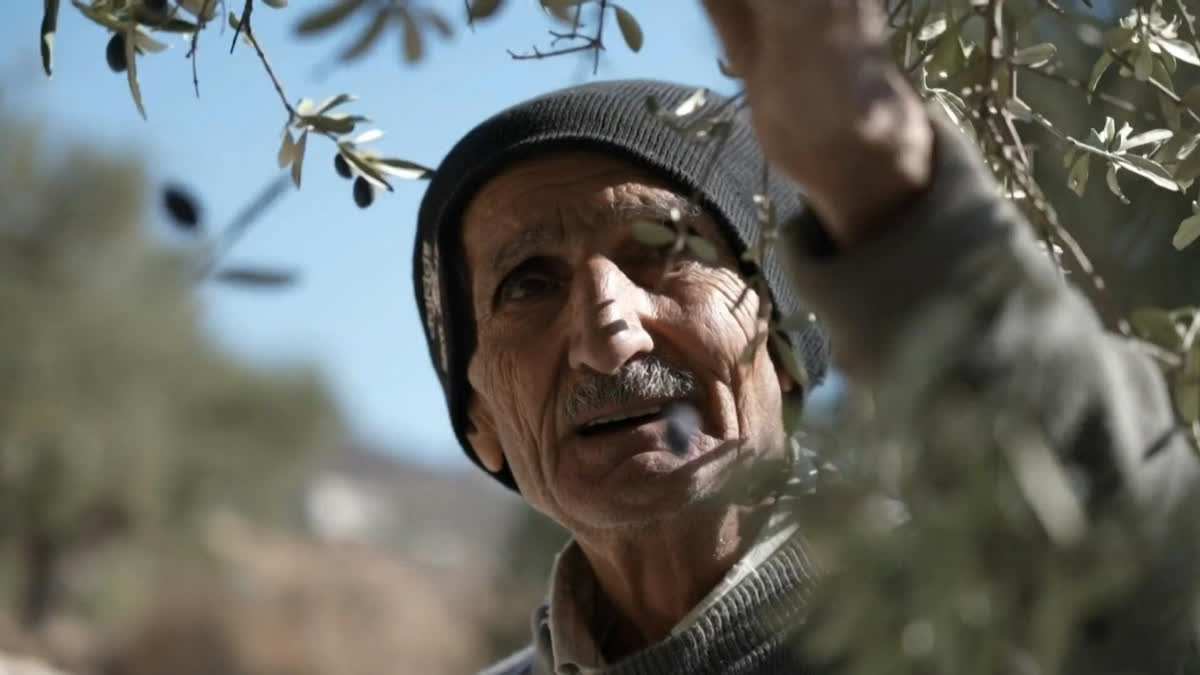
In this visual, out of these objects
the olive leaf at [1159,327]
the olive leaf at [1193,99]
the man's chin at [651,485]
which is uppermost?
the olive leaf at [1159,327]

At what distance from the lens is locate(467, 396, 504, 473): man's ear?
2.33 m

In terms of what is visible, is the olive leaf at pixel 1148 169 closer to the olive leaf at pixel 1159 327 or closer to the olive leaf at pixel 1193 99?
the olive leaf at pixel 1193 99

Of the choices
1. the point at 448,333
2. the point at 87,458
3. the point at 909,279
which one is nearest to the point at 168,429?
the point at 87,458

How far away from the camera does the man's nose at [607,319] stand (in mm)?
1894

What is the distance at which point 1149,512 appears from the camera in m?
0.82

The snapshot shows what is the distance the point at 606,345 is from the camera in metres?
1.91

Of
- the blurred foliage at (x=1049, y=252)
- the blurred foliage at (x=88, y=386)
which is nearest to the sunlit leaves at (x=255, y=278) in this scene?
the blurred foliage at (x=1049, y=252)

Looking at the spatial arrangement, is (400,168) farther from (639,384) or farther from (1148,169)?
(1148,169)

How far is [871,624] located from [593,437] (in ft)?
3.96

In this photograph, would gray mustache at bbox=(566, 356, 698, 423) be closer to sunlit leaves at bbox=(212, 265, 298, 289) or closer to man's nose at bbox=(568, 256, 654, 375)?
man's nose at bbox=(568, 256, 654, 375)

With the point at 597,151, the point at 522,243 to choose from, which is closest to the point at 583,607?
the point at 522,243

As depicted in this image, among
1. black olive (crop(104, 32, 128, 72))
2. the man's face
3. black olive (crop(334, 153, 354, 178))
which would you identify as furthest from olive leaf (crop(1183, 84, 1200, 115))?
black olive (crop(104, 32, 128, 72))

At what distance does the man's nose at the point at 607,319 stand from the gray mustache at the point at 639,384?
0.04 ft

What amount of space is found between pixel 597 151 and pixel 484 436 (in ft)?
1.65
